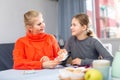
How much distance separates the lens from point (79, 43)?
188cm

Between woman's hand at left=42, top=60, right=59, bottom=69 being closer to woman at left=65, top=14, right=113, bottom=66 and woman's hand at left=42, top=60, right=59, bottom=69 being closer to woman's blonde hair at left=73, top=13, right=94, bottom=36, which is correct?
woman at left=65, top=14, right=113, bottom=66

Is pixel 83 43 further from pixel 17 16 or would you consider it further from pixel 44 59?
pixel 17 16

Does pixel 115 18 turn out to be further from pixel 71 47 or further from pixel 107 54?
pixel 107 54

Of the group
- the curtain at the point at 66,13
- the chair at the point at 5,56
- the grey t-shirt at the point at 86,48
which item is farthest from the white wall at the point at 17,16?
the grey t-shirt at the point at 86,48

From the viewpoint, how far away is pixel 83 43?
1.85 meters

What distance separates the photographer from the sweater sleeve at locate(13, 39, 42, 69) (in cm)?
154

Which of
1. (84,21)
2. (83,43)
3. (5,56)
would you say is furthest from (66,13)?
(83,43)

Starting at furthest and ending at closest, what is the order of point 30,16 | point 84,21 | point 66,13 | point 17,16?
point 66,13 → point 17,16 → point 84,21 → point 30,16

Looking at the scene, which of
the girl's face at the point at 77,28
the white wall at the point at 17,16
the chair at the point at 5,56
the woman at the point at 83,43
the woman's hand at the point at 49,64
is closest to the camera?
the woman's hand at the point at 49,64

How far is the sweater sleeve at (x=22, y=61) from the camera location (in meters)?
1.54

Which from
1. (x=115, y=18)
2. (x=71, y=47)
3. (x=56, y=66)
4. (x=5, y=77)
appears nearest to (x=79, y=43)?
(x=71, y=47)

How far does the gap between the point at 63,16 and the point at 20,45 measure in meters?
2.33

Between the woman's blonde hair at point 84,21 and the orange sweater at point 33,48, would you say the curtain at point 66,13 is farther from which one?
the orange sweater at point 33,48

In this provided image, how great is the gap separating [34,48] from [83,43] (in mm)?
418
